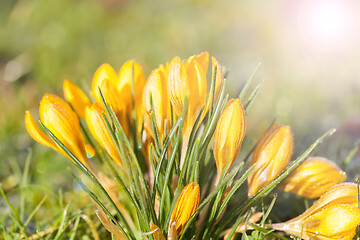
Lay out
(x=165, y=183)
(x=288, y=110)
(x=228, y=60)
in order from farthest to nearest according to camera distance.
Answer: (x=228, y=60) < (x=288, y=110) < (x=165, y=183)

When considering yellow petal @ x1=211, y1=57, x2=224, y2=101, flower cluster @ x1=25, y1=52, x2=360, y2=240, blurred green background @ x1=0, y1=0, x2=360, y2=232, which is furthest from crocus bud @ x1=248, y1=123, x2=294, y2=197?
blurred green background @ x1=0, y1=0, x2=360, y2=232

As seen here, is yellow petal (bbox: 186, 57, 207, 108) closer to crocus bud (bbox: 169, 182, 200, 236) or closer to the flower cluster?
the flower cluster

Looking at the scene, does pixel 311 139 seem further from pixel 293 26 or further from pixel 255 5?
pixel 255 5

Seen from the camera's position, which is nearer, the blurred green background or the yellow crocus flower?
the yellow crocus flower

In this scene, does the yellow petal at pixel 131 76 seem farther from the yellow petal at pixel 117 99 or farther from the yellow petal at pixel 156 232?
the yellow petal at pixel 156 232

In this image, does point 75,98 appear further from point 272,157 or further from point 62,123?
point 272,157

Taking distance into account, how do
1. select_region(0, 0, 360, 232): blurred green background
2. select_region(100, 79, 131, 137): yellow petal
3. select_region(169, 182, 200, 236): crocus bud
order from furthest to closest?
select_region(0, 0, 360, 232): blurred green background < select_region(100, 79, 131, 137): yellow petal < select_region(169, 182, 200, 236): crocus bud

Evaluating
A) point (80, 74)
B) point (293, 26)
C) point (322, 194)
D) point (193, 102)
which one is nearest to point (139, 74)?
point (193, 102)
